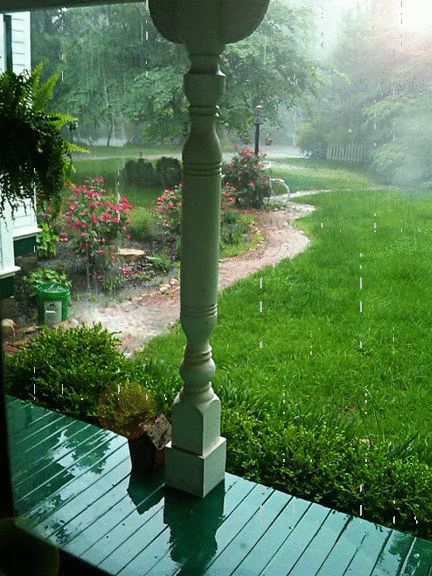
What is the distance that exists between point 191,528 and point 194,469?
18 cm

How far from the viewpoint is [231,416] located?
232cm

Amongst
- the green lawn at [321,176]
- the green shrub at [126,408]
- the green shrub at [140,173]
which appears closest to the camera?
the green shrub at [126,408]

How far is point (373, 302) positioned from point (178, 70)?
85.9 inches

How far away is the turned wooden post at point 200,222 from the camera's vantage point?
1.50 metres

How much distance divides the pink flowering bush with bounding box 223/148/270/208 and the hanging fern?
236cm

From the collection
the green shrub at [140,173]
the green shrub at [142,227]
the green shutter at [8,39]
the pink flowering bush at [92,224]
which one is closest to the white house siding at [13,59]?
the green shutter at [8,39]

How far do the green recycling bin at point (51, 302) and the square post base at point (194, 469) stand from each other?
1958 mm

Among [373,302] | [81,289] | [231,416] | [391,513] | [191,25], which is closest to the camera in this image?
[191,25]

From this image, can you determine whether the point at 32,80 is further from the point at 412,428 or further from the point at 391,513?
the point at 412,428

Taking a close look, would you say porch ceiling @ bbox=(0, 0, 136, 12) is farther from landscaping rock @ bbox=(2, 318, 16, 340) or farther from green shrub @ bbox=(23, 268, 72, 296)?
green shrub @ bbox=(23, 268, 72, 296)

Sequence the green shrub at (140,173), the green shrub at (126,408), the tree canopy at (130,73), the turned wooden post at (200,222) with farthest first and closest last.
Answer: the green shrub at (140,173) < the tree canopy at (130,73) < the green shrub at (126,408) < the turned wooden post at (200,222)

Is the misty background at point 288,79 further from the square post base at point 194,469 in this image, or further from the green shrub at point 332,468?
the square post base at point 194,469

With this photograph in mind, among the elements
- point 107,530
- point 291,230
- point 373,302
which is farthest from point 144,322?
point 107,530

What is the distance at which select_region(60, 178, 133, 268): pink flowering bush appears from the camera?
417cm
